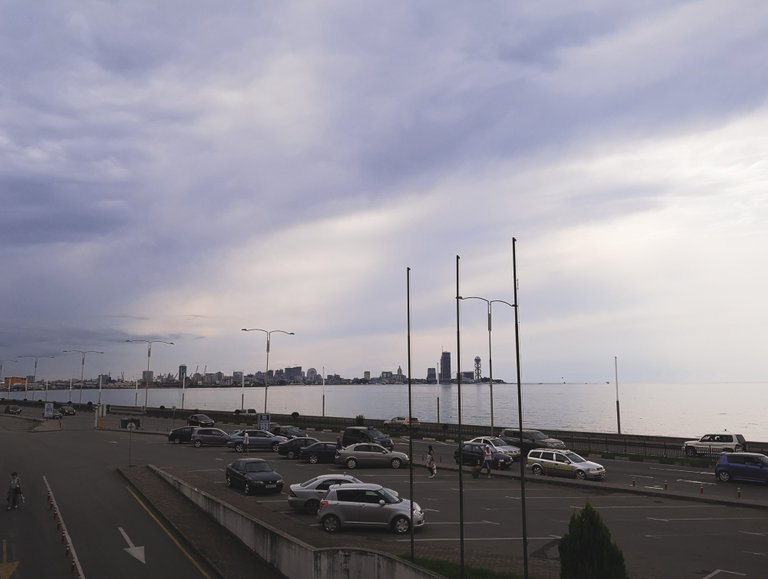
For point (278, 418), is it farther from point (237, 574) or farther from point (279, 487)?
point (237, 574)

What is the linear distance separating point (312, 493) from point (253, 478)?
5.81 meters

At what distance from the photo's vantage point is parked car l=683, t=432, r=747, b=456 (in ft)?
158

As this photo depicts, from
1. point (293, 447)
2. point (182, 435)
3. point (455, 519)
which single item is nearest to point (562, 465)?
point (455, 519)

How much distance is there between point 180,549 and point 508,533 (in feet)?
37.0

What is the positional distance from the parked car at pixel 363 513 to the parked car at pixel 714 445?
36.0m

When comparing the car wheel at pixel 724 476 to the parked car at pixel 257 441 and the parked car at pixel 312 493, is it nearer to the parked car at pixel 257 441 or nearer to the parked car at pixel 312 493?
the parked car at pixel 312 493

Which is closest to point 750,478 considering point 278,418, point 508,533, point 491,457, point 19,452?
point 491,457

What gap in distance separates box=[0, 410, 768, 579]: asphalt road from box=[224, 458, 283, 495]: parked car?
57cm

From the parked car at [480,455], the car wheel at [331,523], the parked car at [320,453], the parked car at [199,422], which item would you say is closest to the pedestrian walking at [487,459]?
the parked car at [480,455]

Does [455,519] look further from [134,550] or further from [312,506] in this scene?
[134,550]

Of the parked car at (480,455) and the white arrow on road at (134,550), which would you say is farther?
the parked car at (480,455)

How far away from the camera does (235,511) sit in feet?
71.4

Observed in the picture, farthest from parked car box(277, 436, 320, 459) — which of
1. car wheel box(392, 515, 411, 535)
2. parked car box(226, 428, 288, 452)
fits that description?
car wheel box(392, 515, 411, 535)

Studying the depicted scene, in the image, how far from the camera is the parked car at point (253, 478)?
29.7 m
